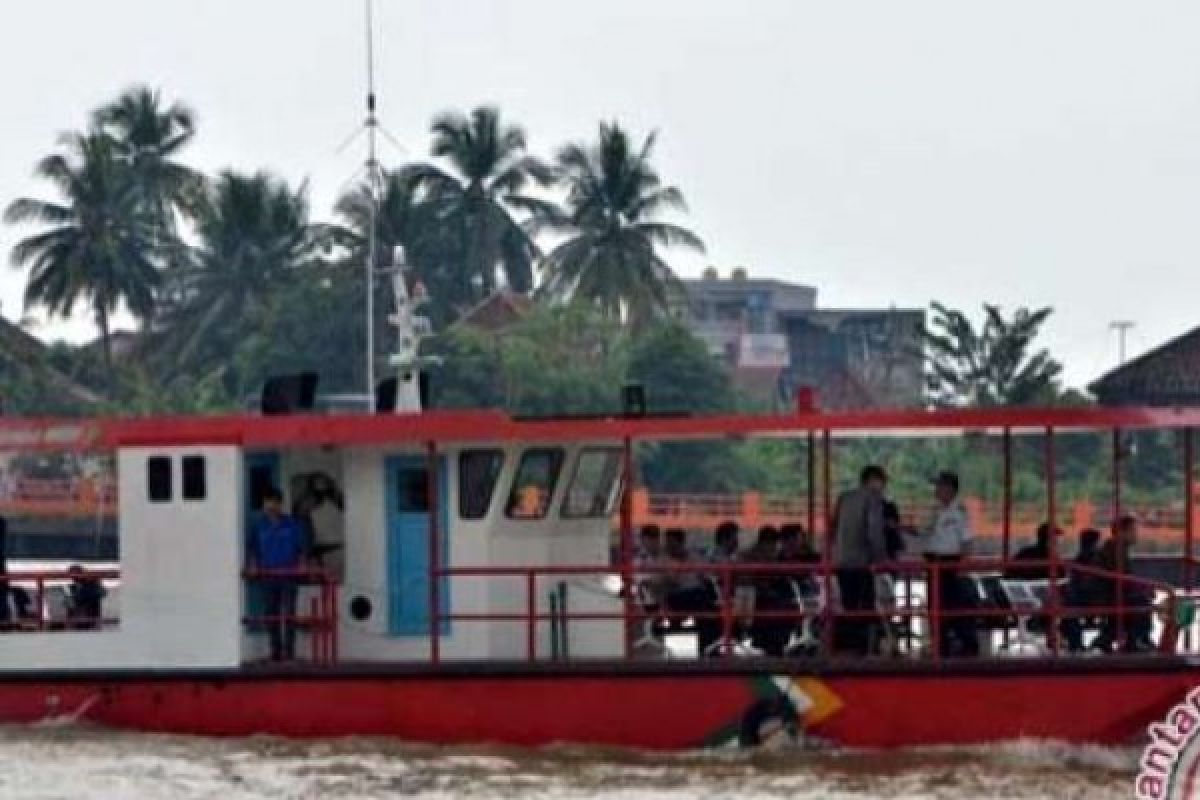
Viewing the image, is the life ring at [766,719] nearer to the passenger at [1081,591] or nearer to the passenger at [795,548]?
the passenger at [795,548]

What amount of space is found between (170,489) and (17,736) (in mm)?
2075

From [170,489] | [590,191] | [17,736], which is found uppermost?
[590,191]

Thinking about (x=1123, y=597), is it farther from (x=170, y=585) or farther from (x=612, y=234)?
(x=612, y=234)

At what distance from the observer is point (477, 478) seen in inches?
1115

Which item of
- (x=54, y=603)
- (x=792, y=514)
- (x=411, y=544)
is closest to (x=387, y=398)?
(x=411, y=544)

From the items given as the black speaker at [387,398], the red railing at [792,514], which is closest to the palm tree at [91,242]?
the red railing at [792,514]

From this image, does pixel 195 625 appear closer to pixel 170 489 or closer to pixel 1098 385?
pixel 170 489

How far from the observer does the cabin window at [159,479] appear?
28.0m

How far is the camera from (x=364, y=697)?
27.5m

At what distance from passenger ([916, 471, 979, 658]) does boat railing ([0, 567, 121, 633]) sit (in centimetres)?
592

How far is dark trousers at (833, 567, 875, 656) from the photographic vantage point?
27344 mm

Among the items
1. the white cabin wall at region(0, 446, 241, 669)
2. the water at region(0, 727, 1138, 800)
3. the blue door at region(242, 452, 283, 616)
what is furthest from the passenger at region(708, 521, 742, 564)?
the white cabin wall at region(0, 446, 241, 669)

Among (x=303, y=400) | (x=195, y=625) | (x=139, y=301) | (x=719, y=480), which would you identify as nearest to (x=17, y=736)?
(x=195, y=625)

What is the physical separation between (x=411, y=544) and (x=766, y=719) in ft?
9.88
